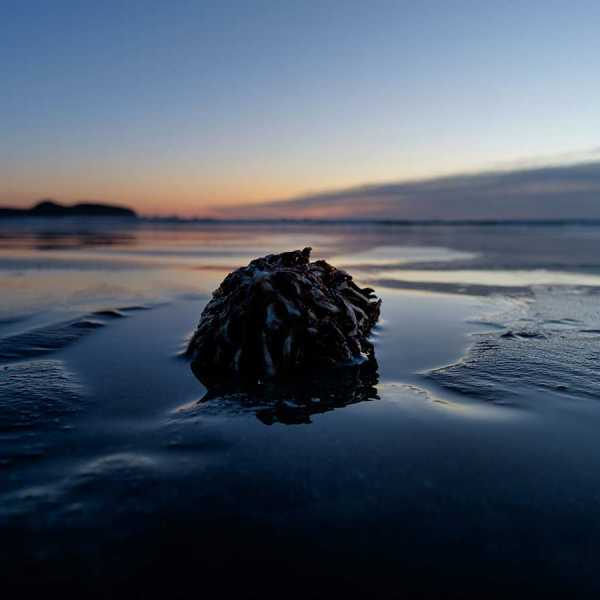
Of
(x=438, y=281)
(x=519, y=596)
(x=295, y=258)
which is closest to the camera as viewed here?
(x=519, y=596)

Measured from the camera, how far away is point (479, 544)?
1693 mm

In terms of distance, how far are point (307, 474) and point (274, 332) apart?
1700mm

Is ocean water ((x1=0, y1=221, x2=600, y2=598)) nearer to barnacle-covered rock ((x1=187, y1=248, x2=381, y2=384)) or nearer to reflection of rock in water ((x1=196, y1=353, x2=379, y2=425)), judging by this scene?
reflection of rock in water ((x1=196, y1=353, x2=379, y2=425))

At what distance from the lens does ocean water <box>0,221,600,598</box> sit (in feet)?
5.09

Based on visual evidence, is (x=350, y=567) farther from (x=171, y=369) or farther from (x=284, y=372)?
(x=171, y=369)

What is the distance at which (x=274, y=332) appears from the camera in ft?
12.3

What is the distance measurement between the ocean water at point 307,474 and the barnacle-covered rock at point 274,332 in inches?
10.5

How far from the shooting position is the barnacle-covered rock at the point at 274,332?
Answer: 3691mm

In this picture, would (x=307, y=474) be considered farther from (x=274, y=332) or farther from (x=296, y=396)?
(x=274, y=332)

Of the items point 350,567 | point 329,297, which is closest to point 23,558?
point 350,567

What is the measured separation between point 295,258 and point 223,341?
4.83 ft

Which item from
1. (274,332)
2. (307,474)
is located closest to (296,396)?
(274,332)

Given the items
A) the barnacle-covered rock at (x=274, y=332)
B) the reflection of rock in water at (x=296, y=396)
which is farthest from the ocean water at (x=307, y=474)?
the barnacle-covered rock at (x=274, y=332)

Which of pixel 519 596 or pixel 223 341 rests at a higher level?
pixel 223 341
